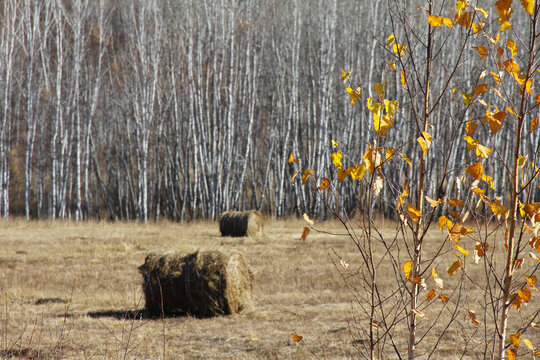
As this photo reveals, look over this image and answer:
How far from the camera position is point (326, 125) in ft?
60.6

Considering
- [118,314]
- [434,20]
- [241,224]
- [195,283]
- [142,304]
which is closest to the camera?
[434,20]

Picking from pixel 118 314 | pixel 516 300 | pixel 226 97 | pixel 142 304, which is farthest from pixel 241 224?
pixel 516 300

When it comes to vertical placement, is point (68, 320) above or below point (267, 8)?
below

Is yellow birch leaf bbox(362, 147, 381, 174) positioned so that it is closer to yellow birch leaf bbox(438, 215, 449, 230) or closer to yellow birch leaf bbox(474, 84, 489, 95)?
yellow birch leaf bbox(438, 215, 449, 230)

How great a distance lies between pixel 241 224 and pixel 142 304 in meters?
6.39

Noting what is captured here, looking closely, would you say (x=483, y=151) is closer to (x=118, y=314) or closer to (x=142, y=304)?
(x=118, y=314)

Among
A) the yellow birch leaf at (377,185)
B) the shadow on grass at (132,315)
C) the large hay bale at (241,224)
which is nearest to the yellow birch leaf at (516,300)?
the yellow birch leaf at (377,185)

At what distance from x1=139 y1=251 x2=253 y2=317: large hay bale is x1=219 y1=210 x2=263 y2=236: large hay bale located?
265 inches

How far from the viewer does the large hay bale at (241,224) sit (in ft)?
43.7

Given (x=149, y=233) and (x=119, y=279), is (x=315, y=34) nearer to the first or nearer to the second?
(x=149, y=233)

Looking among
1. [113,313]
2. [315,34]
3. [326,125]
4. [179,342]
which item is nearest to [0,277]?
[113,313]

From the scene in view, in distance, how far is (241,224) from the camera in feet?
43.8

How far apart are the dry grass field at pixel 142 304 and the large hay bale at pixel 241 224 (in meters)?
0.33

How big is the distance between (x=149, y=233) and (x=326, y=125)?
6.86m
